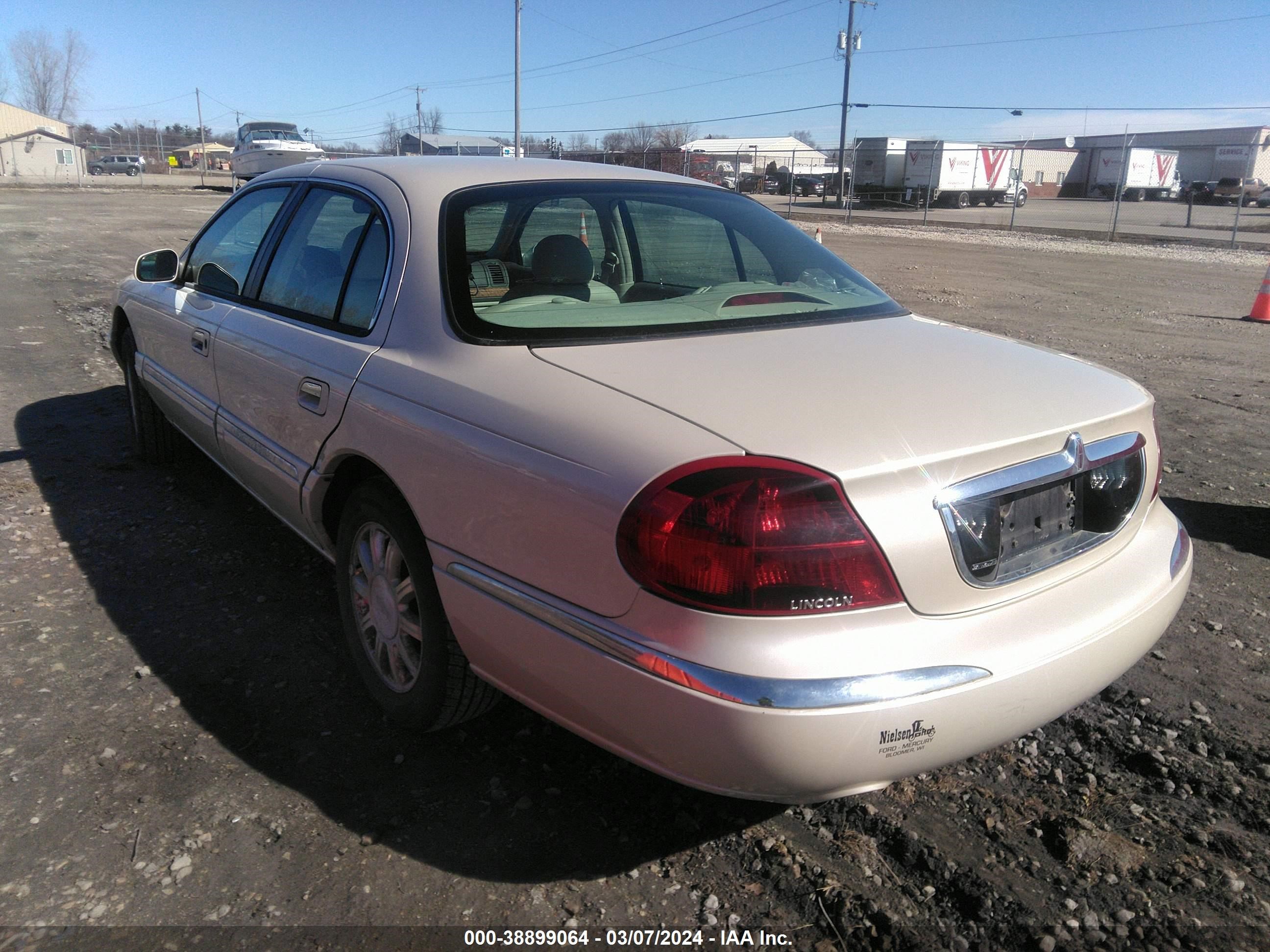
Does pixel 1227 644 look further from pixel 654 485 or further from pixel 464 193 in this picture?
pixel 464 193

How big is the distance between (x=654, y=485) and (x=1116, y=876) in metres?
1.51

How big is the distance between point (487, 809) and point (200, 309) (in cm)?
266

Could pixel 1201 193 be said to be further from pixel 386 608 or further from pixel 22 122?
pixel 22 122

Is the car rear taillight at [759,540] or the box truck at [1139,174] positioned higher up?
the box truck at [1139,174]

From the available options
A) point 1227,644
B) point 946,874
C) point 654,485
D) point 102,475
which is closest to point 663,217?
point 654,485

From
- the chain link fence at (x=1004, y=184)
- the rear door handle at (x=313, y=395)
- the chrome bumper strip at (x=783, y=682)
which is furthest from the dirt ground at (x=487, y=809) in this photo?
the chain link fence at (x=1004, y=184)

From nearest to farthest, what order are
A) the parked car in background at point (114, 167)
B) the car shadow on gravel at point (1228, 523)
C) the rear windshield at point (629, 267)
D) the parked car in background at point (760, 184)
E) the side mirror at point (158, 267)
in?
the rear windshield at point (629, 267)
the car shadow on gravel at point (1228, 523)
the side mirror at point (158, 267)
the parked car in background at point (760, 184)
the parked car in background at point (114, 167)

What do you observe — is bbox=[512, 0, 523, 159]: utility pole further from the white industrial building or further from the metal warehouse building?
the metal warehouse building

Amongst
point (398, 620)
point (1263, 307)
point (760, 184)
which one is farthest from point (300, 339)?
point (760, 184)

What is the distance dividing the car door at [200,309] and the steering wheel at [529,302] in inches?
59.3

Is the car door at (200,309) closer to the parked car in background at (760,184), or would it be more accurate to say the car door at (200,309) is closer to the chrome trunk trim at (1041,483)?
the chrome trunk trim at (1041,483)

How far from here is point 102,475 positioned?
522 cm

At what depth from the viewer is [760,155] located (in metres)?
61.3

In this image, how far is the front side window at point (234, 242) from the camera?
12.8 ft
